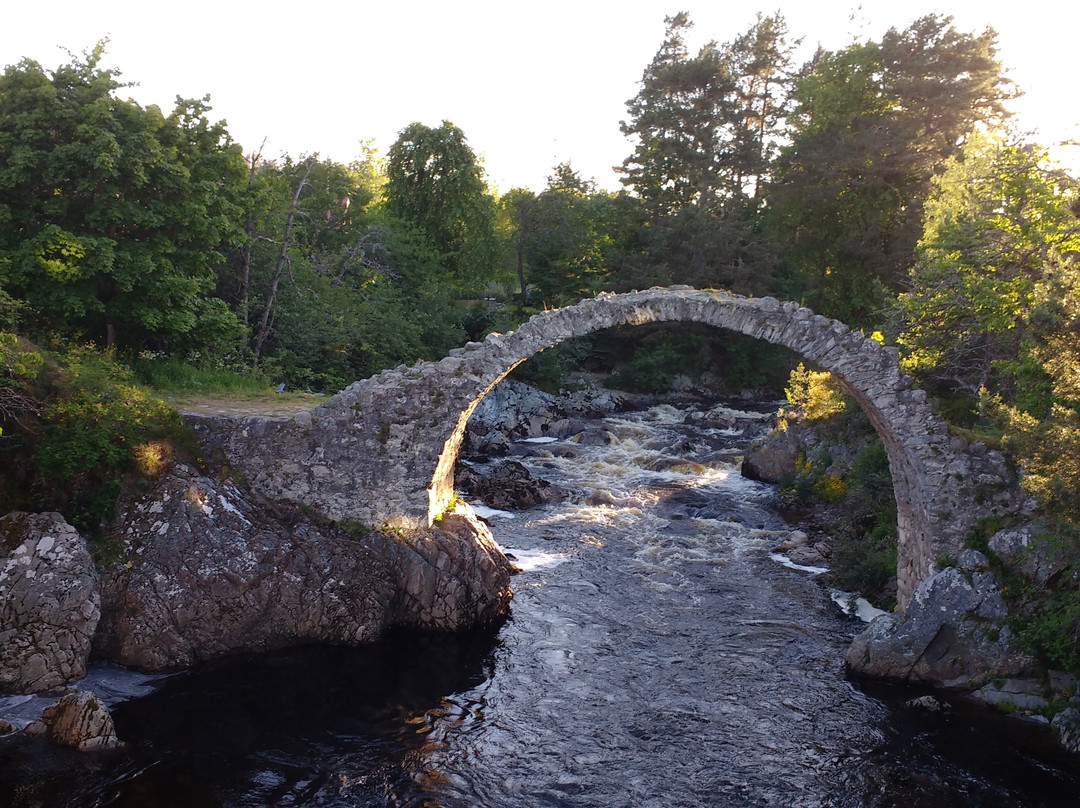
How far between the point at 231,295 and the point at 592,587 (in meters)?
13.9

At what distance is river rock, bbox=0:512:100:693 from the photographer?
8.73m

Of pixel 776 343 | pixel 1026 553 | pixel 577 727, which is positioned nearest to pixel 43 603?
pixel 577 727

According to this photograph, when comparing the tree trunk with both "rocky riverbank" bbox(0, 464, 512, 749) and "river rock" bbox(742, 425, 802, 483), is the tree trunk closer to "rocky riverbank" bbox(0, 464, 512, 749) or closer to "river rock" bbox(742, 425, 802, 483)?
"rocky riverbank" bbox(0, 464, 512, 749)

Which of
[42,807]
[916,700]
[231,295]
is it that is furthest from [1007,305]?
[231,295]

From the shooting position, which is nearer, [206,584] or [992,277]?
[206,584]

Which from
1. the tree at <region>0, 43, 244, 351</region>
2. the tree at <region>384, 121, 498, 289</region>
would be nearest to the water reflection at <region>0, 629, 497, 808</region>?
the tree at <region>0, 43, 244, 351</region>

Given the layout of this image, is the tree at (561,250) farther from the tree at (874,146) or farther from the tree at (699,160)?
the tree at (874,146)

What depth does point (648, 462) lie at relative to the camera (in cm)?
2280

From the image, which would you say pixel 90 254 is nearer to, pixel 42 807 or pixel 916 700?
pixel 42 807

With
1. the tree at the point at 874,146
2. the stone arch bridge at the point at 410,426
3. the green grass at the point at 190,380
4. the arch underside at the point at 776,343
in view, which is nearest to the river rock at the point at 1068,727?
the arch underside at the point at 776,343

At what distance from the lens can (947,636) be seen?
9.98 meters

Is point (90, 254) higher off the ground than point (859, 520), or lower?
higher

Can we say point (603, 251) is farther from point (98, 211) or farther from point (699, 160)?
point (98, 211)

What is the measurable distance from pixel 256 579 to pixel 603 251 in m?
34.2
